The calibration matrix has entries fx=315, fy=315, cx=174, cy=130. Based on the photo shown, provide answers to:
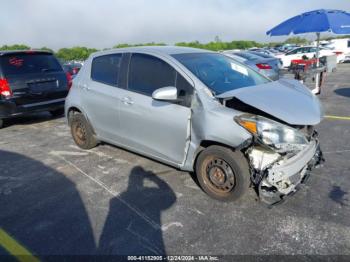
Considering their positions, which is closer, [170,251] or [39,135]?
[170,251]

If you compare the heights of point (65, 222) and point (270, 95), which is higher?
point (270, 95)

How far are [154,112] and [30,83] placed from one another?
4356 mm

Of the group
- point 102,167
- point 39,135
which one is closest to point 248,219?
point 102,167

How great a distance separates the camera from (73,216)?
135 inches

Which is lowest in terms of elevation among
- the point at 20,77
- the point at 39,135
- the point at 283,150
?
the point at 39,135

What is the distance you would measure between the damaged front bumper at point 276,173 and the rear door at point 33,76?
557cm

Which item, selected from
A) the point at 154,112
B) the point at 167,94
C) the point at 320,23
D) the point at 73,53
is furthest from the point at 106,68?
the point at 73,53

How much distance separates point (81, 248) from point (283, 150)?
216 cm

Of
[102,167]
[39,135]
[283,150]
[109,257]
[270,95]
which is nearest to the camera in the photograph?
[109,257]

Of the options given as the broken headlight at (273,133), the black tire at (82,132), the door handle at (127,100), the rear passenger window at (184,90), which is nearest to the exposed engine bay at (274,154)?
the broken headlight at (273,133)

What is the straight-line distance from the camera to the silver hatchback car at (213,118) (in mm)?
3242

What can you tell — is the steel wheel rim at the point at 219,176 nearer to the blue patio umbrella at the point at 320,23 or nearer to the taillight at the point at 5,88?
the taillight at the point at 5,88

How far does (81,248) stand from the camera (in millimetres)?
2875

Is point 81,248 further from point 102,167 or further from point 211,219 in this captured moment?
point 102,167
